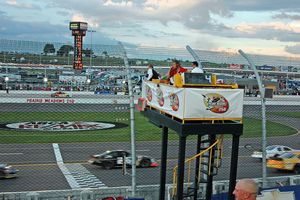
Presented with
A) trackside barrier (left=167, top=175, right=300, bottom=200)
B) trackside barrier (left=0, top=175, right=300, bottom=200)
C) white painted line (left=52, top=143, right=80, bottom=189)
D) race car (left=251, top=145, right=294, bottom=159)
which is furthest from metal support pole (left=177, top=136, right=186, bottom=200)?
race car (left=251, top=145, right=294, bottom=159)

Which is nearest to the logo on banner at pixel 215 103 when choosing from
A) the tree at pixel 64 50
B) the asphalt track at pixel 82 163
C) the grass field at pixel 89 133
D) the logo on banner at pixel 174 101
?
the logo on banner at pixel 174 101

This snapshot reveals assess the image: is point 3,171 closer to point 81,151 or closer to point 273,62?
point 81,151

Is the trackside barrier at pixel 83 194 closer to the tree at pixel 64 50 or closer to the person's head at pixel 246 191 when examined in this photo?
the tree at pixel 64 50

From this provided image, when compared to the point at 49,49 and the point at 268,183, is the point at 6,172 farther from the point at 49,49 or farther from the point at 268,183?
the point at 268,183

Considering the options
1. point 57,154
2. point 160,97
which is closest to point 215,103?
point 160,97

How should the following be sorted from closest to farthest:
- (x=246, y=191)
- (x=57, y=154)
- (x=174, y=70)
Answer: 1. (x=246, y=191)
2. (x=174, y=70)
3. (x=57, y=154)

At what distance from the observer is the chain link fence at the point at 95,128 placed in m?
7.38

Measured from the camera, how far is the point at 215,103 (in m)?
5.30

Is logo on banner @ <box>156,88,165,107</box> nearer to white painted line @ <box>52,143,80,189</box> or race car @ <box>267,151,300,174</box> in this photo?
white painted line @ <box>52,143,80,189</box>

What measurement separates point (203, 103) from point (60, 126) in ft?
66.0

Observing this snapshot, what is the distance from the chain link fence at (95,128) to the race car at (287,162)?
0.30 m

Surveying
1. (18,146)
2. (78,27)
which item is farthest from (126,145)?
(78,27)

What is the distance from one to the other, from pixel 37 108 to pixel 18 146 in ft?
28.0

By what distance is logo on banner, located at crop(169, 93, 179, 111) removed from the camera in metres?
5.29
